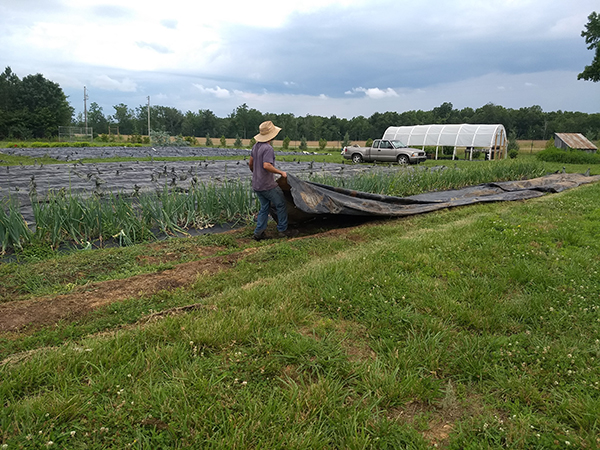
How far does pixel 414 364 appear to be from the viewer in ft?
7.20

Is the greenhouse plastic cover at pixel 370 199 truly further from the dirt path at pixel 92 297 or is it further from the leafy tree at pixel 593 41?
the leafy tree at pixel 593 41

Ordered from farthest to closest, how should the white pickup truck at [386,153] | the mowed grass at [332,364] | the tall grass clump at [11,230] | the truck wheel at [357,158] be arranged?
the truck wheel at [357,158] → the white pickup truck at [386,153] → the tall grass clump at [11,230] → the mowed grass at [332,364]

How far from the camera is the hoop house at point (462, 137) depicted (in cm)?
2425

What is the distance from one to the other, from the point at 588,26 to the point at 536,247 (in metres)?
36.0

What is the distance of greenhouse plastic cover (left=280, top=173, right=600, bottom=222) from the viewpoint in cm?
528

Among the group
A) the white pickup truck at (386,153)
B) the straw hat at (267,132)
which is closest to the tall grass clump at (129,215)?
A: the straw hat at (267,132)

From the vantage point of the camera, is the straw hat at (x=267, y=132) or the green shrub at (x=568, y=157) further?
the green shrub at (x=568, y=157)

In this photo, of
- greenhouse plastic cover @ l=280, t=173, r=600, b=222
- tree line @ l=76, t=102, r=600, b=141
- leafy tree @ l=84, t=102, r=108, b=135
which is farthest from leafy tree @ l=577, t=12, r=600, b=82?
leafy tree @ l=84, t=102, r=108, b=135

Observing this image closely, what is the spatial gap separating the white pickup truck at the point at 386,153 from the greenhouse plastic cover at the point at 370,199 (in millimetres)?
10466

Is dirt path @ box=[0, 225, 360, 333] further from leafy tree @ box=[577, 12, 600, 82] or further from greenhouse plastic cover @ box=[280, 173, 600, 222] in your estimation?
leafy tree @ box=[577, 12, 600, 82]

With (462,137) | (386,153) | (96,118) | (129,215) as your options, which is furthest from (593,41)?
(96,118)

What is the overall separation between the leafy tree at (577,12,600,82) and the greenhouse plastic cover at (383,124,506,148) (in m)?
11.3

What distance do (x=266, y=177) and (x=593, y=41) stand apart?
36459 mm

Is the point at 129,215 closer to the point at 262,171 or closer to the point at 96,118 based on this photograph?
the point at 262,171
